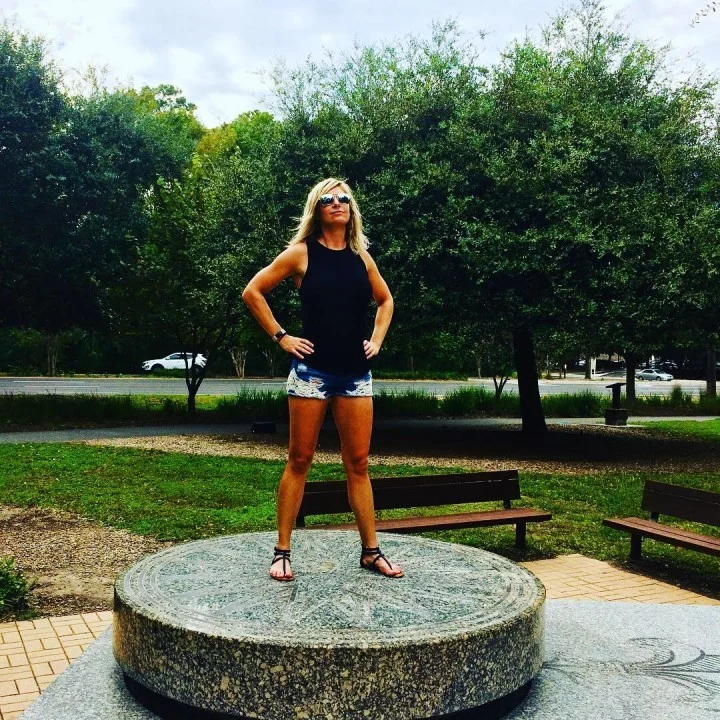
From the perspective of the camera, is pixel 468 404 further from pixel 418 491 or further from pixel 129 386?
pixel 418 491

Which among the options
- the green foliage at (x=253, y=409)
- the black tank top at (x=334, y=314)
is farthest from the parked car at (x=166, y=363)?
the black tank top at (x=334, y=314)

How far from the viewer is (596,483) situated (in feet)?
37.6

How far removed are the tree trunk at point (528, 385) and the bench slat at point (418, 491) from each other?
8699mm

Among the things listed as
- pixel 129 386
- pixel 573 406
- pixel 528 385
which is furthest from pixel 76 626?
pixel 129 386

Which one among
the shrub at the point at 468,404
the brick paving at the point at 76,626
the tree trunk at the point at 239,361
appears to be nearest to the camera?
the brick paving at the point at 76,626

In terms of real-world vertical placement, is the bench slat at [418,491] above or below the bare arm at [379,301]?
below

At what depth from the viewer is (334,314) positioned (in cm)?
422

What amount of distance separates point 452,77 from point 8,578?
1217cm

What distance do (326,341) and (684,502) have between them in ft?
13.9

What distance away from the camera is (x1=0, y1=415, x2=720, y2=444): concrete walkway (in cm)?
1586

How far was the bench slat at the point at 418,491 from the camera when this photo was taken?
6703mm

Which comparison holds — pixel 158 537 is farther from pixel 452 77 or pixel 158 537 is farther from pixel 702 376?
pixel 702 376

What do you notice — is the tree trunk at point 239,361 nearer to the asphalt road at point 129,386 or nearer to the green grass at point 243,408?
the asphalt road at point 129,386

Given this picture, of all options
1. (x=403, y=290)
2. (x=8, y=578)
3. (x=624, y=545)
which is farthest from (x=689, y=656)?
(x=403, y=290)
